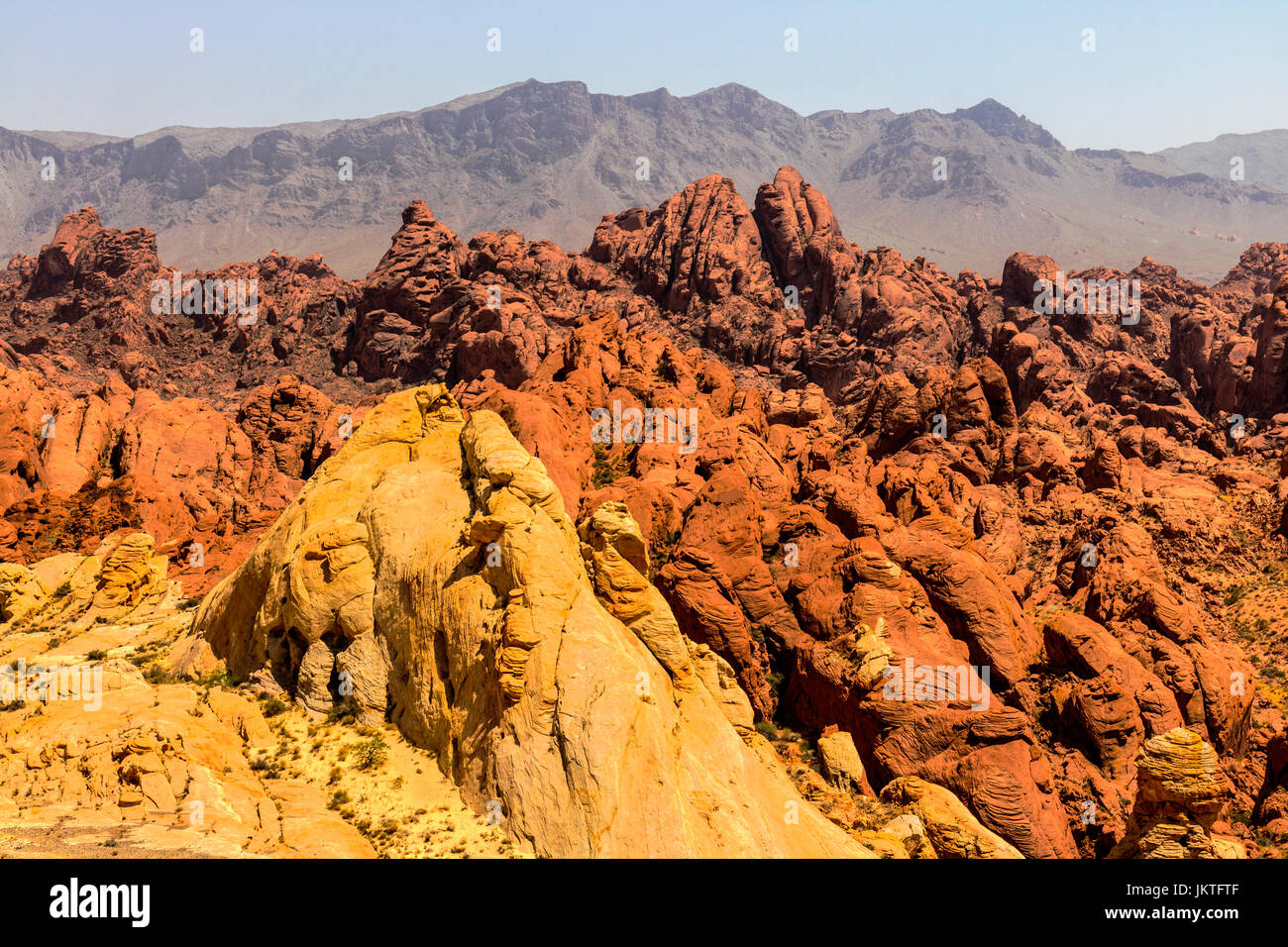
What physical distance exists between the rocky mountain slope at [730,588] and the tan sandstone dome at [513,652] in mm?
75

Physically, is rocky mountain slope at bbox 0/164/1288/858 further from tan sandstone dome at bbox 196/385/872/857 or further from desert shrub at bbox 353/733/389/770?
desert shrub at bbox 353/733/389/770

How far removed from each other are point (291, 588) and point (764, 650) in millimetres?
15036

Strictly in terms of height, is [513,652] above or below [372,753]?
above

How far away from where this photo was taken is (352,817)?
598 inches

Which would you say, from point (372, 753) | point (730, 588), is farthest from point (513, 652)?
point (730, 588)

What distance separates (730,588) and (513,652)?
1472 centimetres

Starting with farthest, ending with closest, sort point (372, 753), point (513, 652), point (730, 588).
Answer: point (730, 588)
point (372, 753)
point (513, 652)

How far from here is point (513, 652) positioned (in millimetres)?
15266

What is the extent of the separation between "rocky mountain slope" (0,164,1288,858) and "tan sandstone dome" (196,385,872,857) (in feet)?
0.25

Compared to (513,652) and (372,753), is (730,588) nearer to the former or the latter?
(372,753)

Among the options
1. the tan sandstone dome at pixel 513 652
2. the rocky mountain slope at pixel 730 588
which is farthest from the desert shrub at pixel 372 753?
the tan sandstone dome at pixel 513 652

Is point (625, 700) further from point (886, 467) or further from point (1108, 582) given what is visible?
point (886, 467)

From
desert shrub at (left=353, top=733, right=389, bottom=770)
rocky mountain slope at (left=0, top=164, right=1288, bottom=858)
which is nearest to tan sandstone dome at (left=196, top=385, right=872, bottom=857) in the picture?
rocky mountain slope at (left=0, top=164, right=1288, bottom=858)

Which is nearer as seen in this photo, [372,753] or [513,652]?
[513,652]
